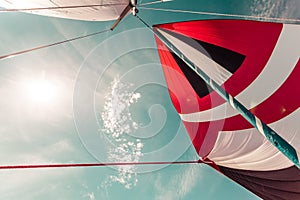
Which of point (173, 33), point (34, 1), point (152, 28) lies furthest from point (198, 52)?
point (34, 1)

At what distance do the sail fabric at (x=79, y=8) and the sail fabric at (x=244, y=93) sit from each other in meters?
0.89

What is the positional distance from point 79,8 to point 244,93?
3.05 m

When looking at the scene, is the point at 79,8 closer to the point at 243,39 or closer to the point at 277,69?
the point at 243,39

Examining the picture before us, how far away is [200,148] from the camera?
14.3 ft

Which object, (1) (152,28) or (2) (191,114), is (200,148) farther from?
(1) (152,28)

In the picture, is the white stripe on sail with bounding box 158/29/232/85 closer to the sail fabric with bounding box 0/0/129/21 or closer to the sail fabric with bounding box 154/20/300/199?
the sail fabric with bounding box 154/20/300/199

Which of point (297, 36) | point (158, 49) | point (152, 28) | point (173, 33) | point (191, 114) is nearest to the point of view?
point (297, 36)

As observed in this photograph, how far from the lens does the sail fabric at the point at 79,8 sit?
3121 mm

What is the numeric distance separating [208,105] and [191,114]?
0.49m

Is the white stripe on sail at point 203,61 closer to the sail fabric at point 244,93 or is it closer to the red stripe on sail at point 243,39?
the sail fabric at point 244,93

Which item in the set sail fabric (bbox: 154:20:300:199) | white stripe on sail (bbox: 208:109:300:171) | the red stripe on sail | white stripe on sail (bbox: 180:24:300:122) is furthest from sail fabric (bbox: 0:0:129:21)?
white stripe on sail (bbox: 208:109:300:171)

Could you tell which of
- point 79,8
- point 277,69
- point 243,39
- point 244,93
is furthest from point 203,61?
point 79,8

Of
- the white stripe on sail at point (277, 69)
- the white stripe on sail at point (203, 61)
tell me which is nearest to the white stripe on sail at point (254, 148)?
the white stripe on sail at point (277, 69)

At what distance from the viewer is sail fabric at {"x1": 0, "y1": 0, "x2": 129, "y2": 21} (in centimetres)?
312
